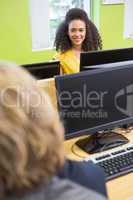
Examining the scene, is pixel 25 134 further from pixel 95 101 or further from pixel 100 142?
pixel 100 142

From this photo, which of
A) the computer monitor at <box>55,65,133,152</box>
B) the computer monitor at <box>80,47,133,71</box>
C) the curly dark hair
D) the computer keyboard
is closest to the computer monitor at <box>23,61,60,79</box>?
the computer monitor at <box>80,47,133,71</box>

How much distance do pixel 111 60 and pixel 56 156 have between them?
1126 millimetres

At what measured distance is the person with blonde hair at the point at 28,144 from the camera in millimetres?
602

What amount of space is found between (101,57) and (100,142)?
469mm

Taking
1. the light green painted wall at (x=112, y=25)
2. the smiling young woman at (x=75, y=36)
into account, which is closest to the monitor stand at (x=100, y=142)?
the smiling young woman at (x=75, y=36)

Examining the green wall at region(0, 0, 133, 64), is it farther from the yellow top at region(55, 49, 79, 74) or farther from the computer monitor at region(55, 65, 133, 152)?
the computer monitor at region(55, 65, 133, 152)

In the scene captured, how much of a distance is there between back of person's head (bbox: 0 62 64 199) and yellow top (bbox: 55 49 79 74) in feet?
4.66

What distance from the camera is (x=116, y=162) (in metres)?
1.34

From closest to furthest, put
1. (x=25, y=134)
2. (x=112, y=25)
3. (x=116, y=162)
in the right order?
1. (x=25, y=134)
2. (x=116, y=162)
3. (x=112, y=25)

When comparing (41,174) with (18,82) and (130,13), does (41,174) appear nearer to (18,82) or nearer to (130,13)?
(18,82)

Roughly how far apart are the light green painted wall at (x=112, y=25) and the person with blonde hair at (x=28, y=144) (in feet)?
11.0

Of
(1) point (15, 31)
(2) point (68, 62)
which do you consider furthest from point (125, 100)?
(1) point (15, 31)

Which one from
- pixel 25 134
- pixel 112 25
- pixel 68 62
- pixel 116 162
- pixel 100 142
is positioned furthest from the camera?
pixel 112 25

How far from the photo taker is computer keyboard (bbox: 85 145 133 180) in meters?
1.28
